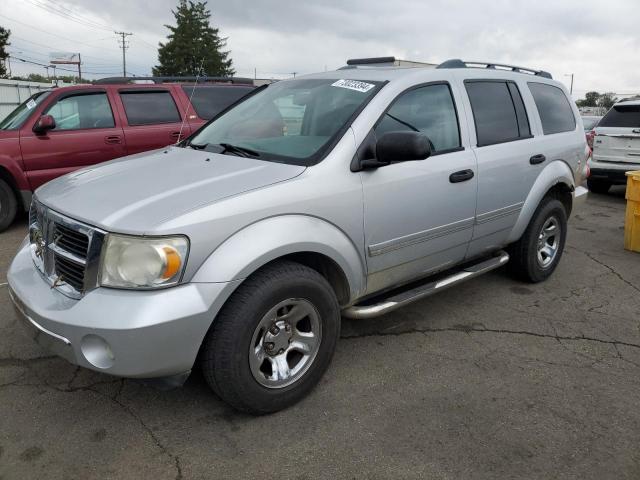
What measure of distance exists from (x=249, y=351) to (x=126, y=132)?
18.1 ft

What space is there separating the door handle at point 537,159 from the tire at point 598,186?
645cm

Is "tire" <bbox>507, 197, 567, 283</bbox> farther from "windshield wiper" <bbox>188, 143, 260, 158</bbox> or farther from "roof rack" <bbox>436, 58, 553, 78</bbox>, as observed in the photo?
"windshield wiper" <bbox>188, 143, 260, 158</bbox>

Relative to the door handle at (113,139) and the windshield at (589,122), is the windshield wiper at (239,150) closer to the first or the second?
the door handle at (113,139)

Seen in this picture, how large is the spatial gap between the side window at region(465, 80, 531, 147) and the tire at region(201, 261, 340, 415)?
183 centimetres

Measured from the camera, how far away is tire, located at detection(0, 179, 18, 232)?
6.71m

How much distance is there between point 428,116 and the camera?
11.6ft

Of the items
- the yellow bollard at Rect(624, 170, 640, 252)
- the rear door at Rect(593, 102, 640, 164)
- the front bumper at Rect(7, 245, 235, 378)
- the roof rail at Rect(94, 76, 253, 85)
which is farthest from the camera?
the rear door at Rect(593, 102, 640, 164)

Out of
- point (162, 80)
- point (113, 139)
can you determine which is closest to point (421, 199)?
point (113, 139)

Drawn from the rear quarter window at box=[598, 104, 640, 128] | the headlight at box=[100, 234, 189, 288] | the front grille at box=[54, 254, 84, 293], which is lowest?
the front grille at box=[54, 254, 84, 293]

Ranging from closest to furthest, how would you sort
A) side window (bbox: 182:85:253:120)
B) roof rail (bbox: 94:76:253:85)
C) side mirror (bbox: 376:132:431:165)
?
side mirror (bbox: 376:132:431:165) < roof rail (bbox: 94:76:253:85) < side window (bbox: 182:85:253:120)

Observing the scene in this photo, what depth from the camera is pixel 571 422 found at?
2.78m

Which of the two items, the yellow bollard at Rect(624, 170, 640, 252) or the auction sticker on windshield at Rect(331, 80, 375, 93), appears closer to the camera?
the auction sticker on windshield at Rect(331, 80, 375, 93)

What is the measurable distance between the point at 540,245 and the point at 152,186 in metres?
3.42

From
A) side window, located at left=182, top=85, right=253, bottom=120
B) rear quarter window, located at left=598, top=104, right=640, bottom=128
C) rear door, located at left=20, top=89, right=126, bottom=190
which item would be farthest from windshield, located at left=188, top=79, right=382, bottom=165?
rear quarter window, located at left=598, top=104, right=640, bottom=128
